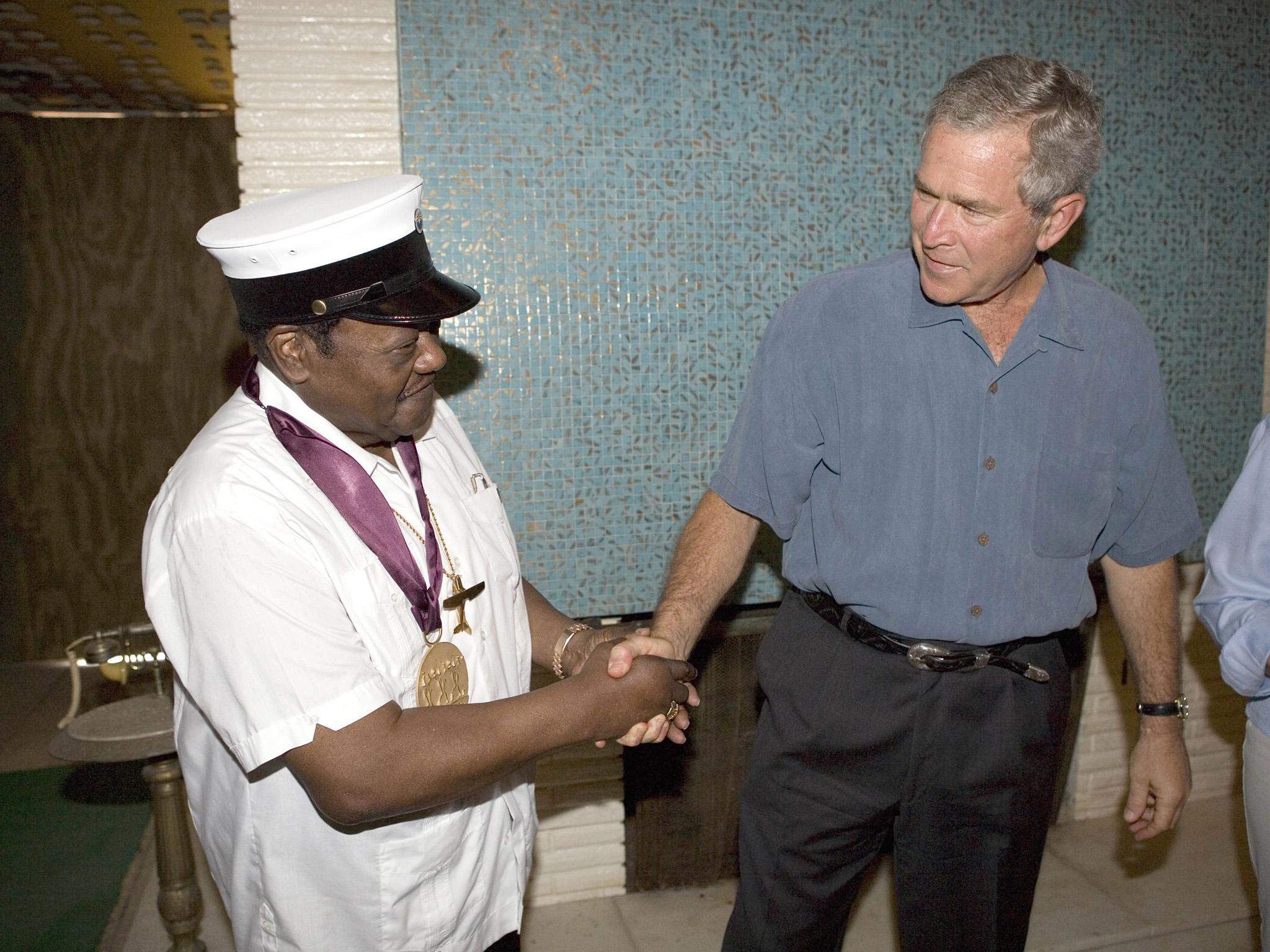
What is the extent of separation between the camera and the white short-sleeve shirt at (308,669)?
1.26 metres

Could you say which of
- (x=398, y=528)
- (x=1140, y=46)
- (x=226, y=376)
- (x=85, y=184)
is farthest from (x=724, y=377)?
(x=85, y=184)

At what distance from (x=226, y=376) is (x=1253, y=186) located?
185 inches

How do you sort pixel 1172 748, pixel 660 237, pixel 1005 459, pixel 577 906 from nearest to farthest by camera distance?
pixel 1005 459 < pixel 1172 748 < pixel 660 237 < pixel 577 906

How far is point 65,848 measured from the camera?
346 cm

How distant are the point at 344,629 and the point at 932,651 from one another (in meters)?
1.03

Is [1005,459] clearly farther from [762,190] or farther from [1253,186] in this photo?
[1253,186]

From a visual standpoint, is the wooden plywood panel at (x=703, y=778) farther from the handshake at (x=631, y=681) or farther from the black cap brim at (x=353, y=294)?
the black cap brim at (x=353, y=294)

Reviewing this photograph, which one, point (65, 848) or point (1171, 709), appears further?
point (65, 848)

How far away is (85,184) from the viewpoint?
199 inches

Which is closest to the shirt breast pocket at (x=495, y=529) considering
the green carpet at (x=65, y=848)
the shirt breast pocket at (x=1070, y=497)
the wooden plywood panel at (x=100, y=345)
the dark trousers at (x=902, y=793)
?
the dark trousers at (x=902, y=793)

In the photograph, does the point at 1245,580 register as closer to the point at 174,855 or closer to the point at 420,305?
the point at 420,305

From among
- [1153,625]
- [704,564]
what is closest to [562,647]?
→ [704,564]

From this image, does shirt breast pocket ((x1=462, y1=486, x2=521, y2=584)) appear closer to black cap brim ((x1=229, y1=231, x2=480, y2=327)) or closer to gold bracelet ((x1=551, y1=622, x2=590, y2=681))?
gold bracelet ((x1=551, y1=622, x2=590, y2=681))

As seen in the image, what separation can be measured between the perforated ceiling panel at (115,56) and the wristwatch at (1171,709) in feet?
11.4
